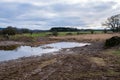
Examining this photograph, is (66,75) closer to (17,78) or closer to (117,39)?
(17,78)

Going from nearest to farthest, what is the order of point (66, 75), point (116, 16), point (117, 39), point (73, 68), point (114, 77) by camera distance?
point (114, 77)
point (66, 75)
point (73, 68)
point (117, 39)
point (116, 16)

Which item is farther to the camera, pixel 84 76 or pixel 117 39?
pixel 117 39

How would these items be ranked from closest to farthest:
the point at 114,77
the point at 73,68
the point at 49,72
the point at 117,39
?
the point at 114,77 < the point at 49,72 < the point at 73,68 < the point at 117,39

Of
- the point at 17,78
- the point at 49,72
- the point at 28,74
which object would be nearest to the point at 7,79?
the point at 17,78

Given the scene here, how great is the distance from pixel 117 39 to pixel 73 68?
605 inches

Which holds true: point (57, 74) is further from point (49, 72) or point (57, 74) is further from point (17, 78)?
point (17, 78)

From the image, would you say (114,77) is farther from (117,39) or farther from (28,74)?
(117,39)

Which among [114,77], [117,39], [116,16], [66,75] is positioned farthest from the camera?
[116,16]

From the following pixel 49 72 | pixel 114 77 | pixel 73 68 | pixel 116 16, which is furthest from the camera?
pixel 116 16

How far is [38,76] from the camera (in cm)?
1286

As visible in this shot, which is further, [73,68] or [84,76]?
[73,68]

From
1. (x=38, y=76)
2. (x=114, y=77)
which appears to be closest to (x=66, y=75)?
(x=38, y=76)

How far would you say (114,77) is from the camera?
12.0 meters

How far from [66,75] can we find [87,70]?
1.72 metres
